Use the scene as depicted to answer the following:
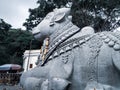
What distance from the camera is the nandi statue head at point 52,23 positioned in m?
4.95

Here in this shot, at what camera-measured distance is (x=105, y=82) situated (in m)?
4.26

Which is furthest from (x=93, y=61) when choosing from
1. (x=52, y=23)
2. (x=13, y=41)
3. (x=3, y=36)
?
(x=13, y=41)

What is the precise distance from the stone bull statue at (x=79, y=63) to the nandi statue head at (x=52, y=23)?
121 millimetres

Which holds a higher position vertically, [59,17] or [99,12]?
[99,12]

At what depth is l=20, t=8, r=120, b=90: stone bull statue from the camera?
13.9ft

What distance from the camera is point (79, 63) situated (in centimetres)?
438

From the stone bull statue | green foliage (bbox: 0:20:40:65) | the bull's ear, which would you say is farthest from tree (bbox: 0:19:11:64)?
the stone bull statue

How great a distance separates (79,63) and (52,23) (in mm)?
958

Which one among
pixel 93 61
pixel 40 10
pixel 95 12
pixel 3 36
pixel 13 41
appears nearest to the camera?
pixel 93 61

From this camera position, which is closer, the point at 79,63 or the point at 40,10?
the point at 79,63

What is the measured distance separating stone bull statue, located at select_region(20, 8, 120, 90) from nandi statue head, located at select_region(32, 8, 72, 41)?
0.40ft

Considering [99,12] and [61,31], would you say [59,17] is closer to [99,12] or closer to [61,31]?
[61,31]

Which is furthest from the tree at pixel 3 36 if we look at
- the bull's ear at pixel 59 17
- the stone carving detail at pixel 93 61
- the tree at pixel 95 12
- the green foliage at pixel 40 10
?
the stone carving detail at pixel 93 61

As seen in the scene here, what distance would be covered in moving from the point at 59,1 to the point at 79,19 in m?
3.24
